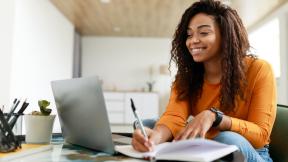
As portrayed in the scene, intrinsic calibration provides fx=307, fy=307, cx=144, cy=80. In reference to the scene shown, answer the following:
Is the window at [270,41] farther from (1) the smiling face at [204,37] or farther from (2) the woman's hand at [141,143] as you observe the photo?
(2) the woman's hand at [141,143]

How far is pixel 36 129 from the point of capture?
40.4 inches

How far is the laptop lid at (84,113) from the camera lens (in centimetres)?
80

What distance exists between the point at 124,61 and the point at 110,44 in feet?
1.90

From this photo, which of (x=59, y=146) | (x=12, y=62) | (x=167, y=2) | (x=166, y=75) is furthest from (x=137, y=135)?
(x=166, y=75)

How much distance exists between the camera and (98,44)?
7969mm

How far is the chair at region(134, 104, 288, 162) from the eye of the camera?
1113 millimetres

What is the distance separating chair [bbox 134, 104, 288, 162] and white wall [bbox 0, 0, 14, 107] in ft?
9.80

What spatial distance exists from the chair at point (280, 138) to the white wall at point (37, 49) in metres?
2.93

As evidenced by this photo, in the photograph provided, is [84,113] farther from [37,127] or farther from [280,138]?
[280,138]

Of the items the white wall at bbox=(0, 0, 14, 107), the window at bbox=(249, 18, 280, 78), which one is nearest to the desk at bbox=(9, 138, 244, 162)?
the white wall at bbox=(0, 0, 14, 107)

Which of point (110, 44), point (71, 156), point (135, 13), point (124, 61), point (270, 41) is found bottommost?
point (71, 156)

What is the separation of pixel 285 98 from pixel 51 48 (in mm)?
3837

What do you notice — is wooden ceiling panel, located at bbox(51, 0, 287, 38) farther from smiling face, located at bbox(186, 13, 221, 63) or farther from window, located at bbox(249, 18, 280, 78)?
smiling face, located at bbox(186, 13, 221, 63)

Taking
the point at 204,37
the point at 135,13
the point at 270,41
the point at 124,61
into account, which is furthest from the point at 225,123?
the point at 124,61
